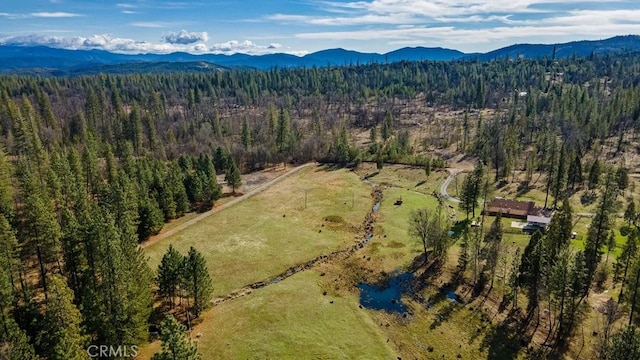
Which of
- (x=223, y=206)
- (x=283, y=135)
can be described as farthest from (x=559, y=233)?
(x=283, y=135)

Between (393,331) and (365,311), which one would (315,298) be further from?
(393,331)

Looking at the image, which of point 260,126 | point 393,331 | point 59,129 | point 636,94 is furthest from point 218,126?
point 636,94

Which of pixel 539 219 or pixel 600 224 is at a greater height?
pixel 600 224

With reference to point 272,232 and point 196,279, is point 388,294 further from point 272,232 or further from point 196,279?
point 272,232

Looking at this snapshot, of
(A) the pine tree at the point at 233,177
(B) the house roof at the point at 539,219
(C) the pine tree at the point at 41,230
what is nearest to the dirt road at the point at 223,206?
(A) the pine tree at the point at 233,177

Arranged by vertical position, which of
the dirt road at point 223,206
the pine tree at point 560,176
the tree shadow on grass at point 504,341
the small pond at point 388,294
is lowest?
the small pond at point 388,294

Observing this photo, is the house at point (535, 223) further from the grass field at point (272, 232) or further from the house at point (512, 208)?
the grass field at point (272, 232)
